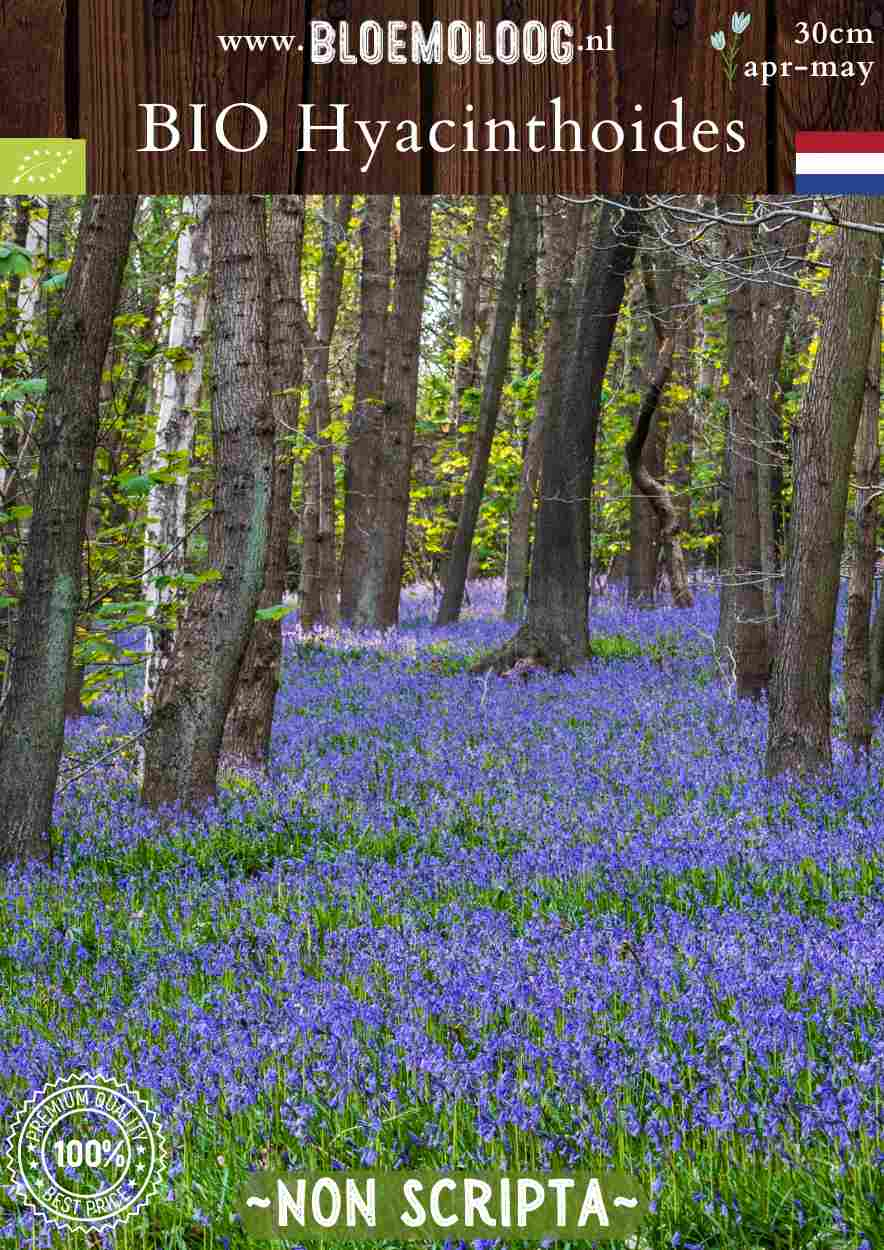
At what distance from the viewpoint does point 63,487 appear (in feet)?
21.5

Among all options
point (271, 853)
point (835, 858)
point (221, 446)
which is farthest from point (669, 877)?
point (221, 446)

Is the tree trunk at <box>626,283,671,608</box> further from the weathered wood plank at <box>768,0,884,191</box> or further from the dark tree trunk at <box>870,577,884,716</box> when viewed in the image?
the weathered wood plank at <box>768,0,884,191</box>

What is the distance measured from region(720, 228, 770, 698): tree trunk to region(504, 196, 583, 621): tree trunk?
308 cm

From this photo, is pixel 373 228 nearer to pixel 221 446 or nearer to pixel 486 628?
pixel 486 628

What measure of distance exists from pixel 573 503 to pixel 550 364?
318 cm

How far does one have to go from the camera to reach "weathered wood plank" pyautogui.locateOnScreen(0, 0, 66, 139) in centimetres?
290

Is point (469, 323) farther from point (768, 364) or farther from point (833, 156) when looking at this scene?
point (833, 156)

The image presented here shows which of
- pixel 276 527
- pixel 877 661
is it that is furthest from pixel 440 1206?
pixel 877 661

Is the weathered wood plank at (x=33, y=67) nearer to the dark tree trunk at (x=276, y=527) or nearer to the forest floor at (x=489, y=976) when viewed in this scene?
the forest floor at (x=489, y=976)

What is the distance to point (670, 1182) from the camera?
2.97 metres

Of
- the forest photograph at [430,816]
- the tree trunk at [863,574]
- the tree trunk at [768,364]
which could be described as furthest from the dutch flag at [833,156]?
the tree trunk at [768,364]

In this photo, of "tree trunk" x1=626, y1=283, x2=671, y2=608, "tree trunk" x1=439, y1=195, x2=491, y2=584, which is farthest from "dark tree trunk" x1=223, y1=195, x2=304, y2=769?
"tree trunk" x1=439, y1=195, x2=491, y2=584

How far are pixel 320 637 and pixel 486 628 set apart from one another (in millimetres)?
2593

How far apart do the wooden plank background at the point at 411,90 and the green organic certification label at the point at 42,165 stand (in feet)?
0.09
